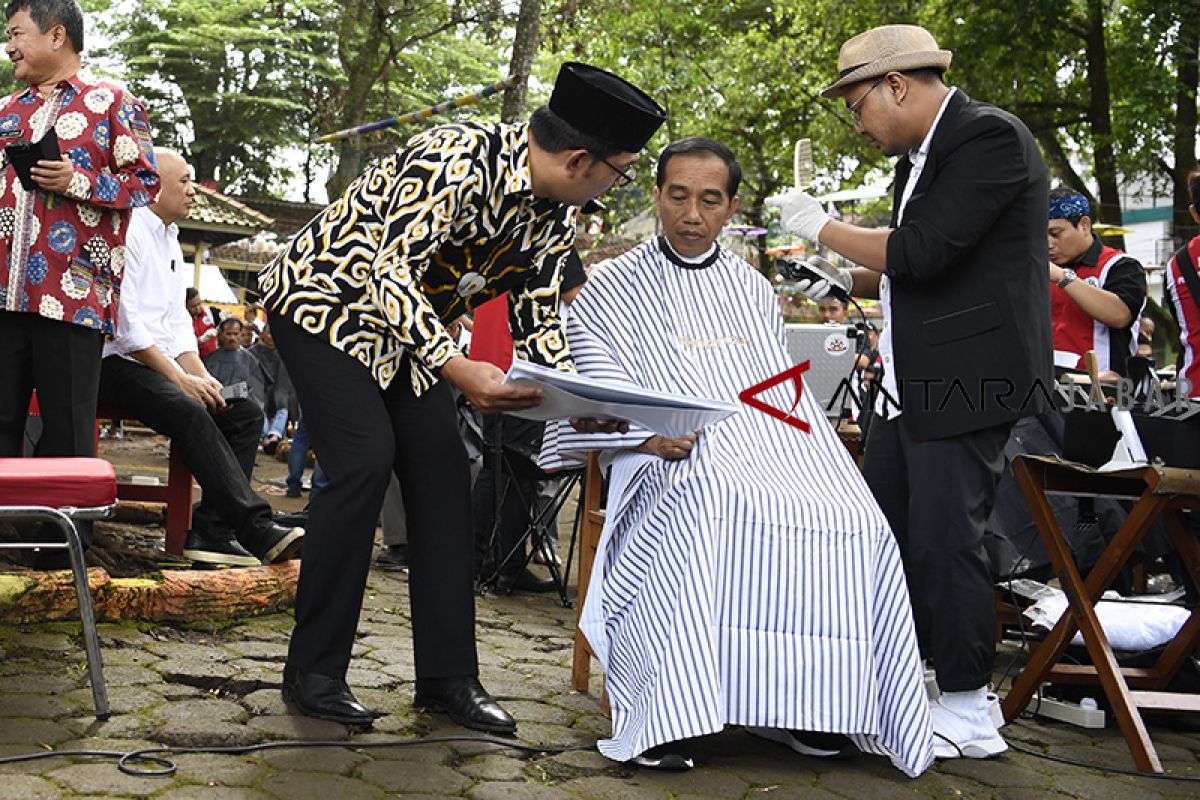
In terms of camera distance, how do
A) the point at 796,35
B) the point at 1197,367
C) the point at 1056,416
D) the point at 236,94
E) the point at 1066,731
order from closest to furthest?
the point at 1066,731, the point at 1197,367, the point at 1056,416, the point at 796,35, the point at 236,94

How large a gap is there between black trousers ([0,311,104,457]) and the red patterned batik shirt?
8 centimetres

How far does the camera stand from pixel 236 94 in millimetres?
31156

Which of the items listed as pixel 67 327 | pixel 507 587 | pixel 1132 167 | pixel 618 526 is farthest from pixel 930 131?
pixel 1132 167

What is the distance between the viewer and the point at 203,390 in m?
5.40

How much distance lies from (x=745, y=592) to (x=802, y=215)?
124 cm

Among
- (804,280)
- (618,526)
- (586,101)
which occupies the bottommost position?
(618,526)

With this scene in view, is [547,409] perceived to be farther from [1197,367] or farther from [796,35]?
[796,35]

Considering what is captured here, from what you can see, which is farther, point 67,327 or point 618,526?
point 67,327

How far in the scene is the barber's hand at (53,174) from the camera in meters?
4.45

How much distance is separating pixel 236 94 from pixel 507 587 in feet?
88.3

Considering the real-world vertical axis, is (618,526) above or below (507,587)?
above

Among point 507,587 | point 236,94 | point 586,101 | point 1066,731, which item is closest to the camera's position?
point 586,101

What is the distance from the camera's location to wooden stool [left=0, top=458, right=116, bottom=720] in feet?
11.2

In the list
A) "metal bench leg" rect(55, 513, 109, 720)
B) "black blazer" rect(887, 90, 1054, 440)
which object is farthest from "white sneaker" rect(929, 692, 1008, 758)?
"metal bench leg" rect(55, 513, 109, 720)
